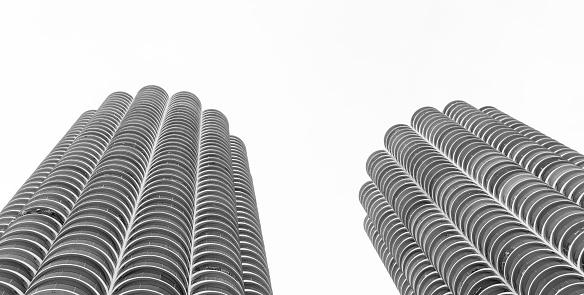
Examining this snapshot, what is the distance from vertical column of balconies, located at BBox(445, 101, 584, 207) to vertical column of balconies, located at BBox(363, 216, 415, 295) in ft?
95.4

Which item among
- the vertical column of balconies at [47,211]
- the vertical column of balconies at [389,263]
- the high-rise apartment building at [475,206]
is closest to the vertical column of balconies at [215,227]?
the vertical column of balconies at [47,211]

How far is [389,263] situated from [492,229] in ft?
119

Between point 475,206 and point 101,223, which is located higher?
point 475,206

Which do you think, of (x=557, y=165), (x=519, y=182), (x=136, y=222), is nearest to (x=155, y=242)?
(x=136, y=222)

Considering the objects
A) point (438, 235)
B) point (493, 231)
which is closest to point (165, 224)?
point (438, 235)

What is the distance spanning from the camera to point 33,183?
85938 millimetres

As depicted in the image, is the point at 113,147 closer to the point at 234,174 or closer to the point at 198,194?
the point at 198,194

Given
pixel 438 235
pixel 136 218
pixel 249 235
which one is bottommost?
pixel 136 218

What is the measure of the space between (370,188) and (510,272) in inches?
2174

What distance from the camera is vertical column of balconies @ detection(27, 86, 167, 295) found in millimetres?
55531

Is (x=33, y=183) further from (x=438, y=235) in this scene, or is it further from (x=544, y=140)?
(x=544, y=140)

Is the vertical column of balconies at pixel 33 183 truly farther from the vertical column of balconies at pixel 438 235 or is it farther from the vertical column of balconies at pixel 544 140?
the vertical column of balconies at pixel 544 140

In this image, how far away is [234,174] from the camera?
104312 millimetres

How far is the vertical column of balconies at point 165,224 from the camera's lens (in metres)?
59.8
